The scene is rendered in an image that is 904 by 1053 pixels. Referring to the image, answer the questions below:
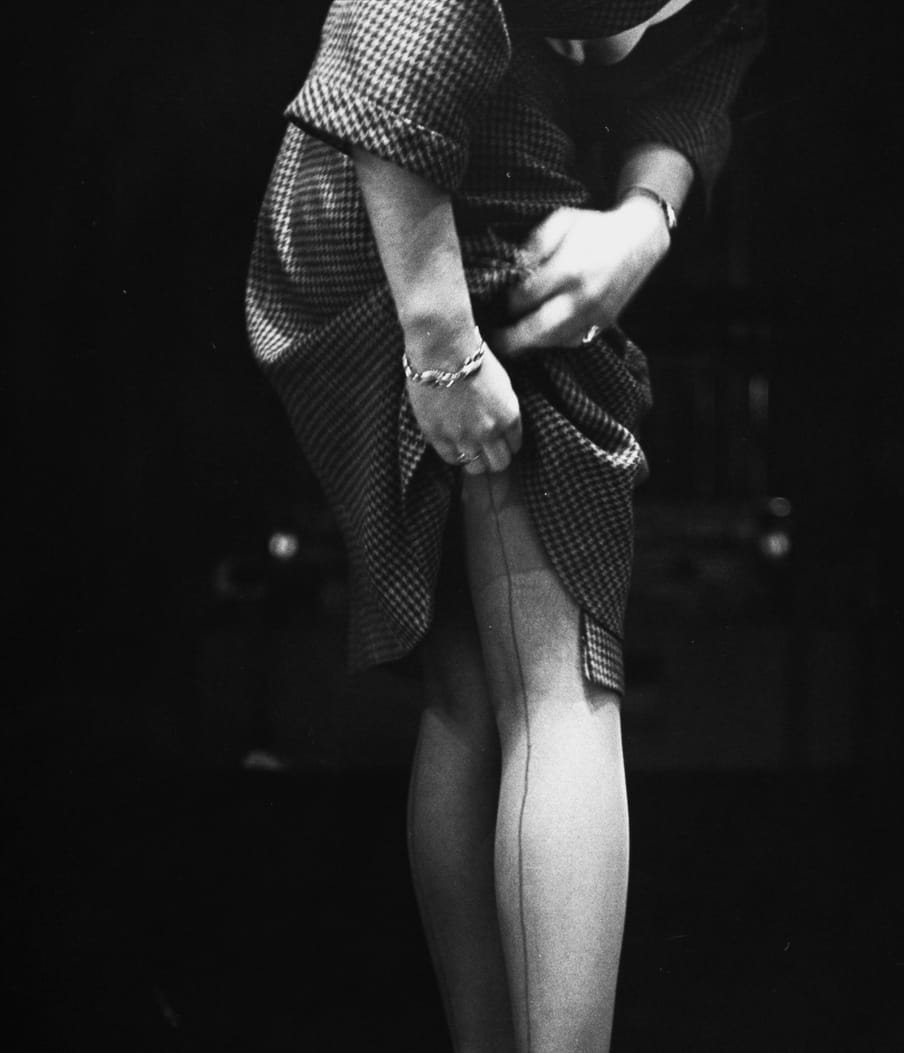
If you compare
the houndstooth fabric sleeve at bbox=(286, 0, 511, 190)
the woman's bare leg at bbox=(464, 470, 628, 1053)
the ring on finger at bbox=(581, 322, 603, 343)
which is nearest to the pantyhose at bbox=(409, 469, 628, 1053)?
the woman's bare leg at bbox=(464, 470, 628, 1053)

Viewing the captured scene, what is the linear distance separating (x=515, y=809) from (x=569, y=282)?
1.14 ft

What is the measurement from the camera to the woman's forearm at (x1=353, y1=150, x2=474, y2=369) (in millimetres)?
726

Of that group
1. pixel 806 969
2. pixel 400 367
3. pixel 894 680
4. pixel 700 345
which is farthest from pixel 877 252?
pixel 806 969

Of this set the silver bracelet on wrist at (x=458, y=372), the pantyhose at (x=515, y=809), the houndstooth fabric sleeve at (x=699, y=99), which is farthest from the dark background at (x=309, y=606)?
the silver bracelet on wrist at (x=458, y=372)

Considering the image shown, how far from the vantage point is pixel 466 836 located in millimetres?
892

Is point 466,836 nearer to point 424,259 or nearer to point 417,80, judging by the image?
point 424,259

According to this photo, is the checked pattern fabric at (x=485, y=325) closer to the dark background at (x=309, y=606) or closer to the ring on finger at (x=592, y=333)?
the ring on finger at (x=592, y=333)

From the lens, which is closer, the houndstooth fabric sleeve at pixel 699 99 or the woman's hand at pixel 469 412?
the woman's hand at pixel 469 412

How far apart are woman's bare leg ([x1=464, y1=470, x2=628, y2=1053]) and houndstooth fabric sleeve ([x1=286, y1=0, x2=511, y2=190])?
227 mm

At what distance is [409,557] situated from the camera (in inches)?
33.1

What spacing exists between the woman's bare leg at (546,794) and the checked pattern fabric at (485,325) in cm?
2

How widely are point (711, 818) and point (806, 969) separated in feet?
0.49

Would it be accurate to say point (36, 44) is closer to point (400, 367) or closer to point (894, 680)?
point (400, 367)

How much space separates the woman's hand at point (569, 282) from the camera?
2.64ft
